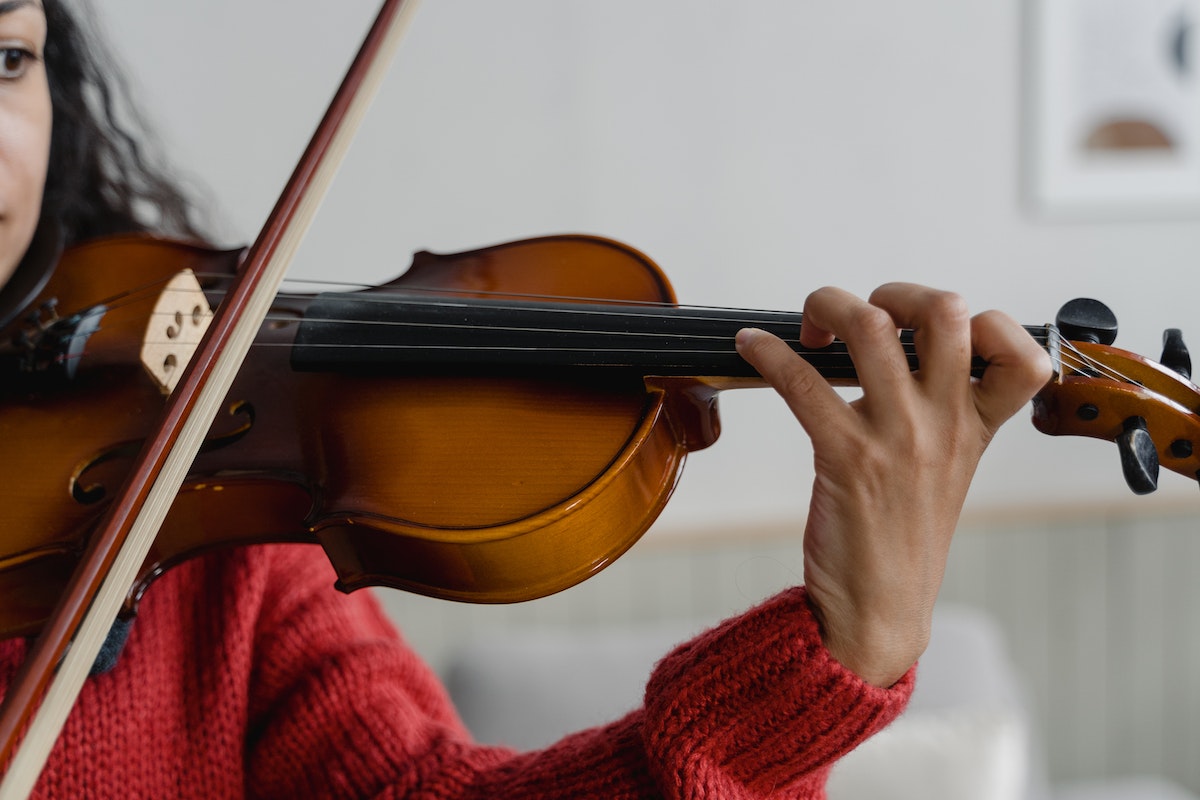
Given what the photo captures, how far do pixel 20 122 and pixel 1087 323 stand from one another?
0.66m

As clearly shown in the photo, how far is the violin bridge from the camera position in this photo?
2.12ft

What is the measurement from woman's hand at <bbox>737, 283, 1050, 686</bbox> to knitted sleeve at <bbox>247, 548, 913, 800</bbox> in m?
0.03

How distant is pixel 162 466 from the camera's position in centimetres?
51

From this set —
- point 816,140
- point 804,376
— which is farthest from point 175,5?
point 804,376

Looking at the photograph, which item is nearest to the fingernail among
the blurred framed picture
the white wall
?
the white wall

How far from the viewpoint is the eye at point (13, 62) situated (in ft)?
2.23

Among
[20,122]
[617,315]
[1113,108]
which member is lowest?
[1113,108]

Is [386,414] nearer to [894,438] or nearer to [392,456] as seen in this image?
[392,456]

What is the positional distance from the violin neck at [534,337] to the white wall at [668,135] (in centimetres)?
81

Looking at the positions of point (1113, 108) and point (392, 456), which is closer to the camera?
point (392, 456)

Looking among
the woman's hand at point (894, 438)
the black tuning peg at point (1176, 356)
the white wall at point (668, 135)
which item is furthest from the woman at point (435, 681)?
the white wall at point (668, 135)

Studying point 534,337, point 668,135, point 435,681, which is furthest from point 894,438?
point 668,135

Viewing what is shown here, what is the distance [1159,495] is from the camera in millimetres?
1588

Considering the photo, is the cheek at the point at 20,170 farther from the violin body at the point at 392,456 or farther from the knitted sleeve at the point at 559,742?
the knitted sleeve at the point at 559,742
